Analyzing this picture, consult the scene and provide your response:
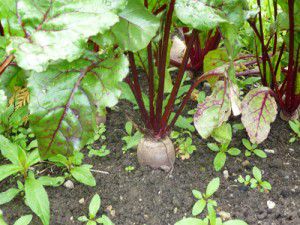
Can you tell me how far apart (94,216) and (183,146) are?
1.79ft

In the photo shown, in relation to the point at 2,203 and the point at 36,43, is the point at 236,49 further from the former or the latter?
the point at 2,203

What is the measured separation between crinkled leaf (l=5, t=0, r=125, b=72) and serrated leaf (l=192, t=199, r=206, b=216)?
0.84 m

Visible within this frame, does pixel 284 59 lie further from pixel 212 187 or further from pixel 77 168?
pixel 77 168

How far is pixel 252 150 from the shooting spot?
1.93 m

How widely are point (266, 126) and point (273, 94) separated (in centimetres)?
19

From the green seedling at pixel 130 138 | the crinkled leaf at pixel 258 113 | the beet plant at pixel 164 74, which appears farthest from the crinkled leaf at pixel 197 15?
the green seedling at pixel 130 138

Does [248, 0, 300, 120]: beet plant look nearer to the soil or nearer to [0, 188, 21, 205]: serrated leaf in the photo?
the soil

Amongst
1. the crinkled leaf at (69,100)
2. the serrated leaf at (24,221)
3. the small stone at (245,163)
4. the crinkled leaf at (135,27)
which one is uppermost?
the crinkled leaf at (135,27)

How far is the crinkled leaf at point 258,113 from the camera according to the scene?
1.76 meters

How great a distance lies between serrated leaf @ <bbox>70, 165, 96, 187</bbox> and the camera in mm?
1676

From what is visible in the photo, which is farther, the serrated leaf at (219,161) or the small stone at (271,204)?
the serrated leaf at (219,161)

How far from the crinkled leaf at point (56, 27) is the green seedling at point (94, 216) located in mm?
732

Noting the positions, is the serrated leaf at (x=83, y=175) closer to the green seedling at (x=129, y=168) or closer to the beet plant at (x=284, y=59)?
the green seedling at (x=129, y=168)

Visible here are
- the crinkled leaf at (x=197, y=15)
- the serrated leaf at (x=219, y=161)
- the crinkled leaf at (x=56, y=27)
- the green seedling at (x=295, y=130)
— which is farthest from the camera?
the green seedling at (x=295, y=130)
